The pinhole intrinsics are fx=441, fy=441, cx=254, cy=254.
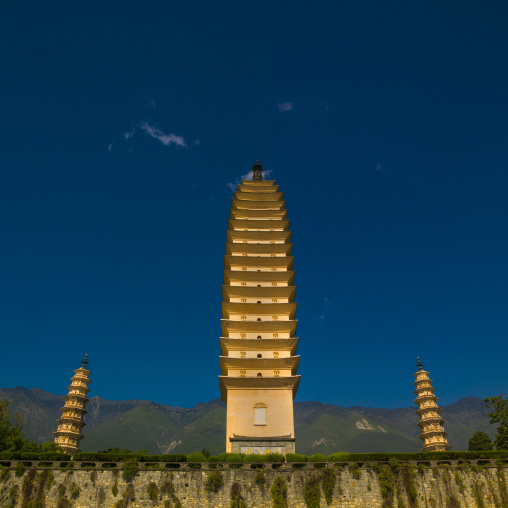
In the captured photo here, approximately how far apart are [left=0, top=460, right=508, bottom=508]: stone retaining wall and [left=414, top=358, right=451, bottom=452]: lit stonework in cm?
2139

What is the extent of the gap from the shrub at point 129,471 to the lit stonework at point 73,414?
20.3 metres

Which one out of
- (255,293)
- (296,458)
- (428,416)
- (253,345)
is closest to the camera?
(296,458)

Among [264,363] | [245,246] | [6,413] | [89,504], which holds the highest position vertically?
[245,246]

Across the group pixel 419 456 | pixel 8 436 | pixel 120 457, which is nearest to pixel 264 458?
pixel 120 457

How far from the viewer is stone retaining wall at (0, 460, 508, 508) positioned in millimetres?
21453

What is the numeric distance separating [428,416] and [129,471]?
32.2m

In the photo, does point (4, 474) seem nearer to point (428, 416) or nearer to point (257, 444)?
point (257, 444)

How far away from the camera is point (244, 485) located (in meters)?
22.0

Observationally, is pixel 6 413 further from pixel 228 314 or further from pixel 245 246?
pixel 245 246

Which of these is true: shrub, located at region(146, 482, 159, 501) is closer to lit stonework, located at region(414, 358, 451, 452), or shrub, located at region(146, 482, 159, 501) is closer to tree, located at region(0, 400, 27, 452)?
tree, located at region(0, 400, 27, 452)

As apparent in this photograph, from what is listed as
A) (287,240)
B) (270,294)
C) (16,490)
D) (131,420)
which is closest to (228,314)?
(270,294)

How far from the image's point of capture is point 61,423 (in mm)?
40188

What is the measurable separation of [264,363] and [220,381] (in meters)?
3.33

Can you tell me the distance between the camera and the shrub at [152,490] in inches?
846
